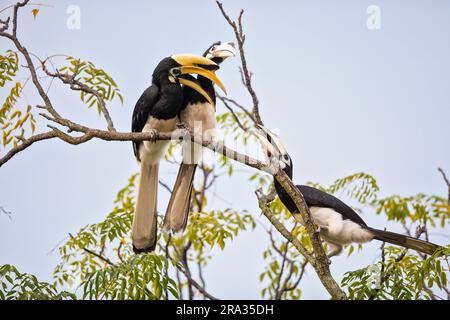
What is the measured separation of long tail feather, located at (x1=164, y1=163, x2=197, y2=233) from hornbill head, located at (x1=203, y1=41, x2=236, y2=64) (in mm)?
905

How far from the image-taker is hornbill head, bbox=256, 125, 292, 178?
15.1 feet

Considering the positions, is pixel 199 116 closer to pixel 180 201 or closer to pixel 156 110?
pixel 156 110

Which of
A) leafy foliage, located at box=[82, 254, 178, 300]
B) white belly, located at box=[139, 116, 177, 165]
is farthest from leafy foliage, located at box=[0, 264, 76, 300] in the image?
white belly, located at box=[139, 116, 177, 165]

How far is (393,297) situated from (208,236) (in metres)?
1.49

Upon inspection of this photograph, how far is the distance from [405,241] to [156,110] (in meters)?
2.01

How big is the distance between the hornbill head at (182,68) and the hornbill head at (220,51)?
1.01ft

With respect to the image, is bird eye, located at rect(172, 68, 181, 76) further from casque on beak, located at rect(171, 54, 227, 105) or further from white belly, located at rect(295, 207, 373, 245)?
white belly, located at rect(295, 207, 373, 245)

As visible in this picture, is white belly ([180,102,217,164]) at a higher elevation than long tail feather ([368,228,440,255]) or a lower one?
higher

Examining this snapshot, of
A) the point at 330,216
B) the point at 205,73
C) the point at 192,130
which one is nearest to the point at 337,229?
the point at 330,216

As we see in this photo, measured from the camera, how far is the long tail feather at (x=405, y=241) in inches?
159

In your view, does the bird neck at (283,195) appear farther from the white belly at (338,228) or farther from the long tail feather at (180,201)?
the long tail feather at (180,201)

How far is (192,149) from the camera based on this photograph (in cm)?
523

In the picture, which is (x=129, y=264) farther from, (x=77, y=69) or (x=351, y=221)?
(x=351, y=221)
